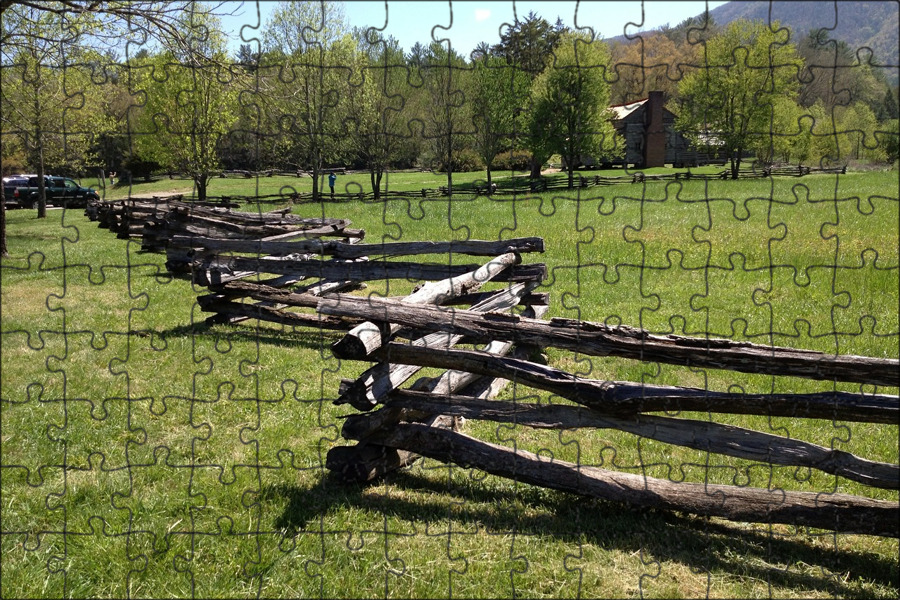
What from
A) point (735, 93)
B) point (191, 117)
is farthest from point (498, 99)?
point (191, 117)

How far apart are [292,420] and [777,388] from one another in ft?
17.3

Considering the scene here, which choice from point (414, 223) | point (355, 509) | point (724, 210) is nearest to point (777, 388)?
point (355, 509)

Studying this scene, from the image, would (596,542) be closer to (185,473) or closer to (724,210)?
(185,473)

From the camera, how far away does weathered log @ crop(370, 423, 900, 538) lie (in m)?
4.46

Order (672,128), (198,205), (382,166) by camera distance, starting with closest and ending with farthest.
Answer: (672,128) → (382,166) → (198,205)

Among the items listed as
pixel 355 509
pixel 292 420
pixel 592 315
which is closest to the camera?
pixel 355 509

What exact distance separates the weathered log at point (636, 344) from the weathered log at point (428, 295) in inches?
4.4

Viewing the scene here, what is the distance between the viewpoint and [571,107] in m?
5.20

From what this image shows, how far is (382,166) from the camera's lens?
575cm

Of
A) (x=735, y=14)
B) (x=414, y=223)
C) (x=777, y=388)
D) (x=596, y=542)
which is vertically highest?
(x=735, y=14)

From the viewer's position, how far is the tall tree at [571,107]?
509cm

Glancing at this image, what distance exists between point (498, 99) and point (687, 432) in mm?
2774

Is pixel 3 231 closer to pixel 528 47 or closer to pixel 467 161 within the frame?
pixel 467 161

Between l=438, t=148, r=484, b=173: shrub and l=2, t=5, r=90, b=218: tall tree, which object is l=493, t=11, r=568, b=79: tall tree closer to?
l=438, t=148, r=484, b=173: shrub
